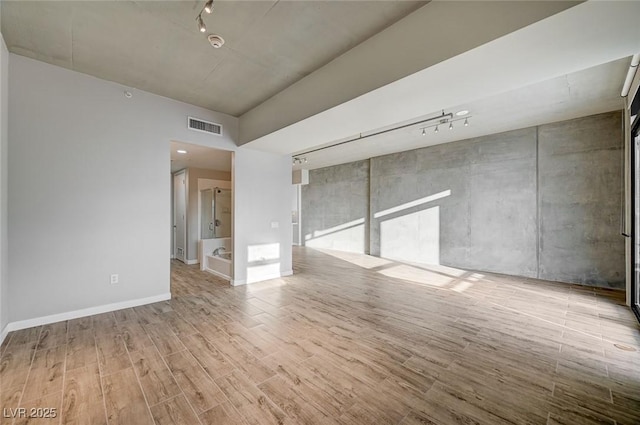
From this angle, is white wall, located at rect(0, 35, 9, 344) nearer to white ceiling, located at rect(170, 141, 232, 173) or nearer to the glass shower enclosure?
white ceiling, located at rect(170, 141, 232, 173)

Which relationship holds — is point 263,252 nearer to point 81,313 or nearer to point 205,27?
point 81,313

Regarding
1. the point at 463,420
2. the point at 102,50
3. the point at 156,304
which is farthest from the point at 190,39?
the point at 463,420

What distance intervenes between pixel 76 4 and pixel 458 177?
669 centimetres

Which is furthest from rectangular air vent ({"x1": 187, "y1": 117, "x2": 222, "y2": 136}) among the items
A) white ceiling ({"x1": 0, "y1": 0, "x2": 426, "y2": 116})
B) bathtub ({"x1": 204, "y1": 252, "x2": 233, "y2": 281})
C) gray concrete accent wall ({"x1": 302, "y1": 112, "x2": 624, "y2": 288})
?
gray concrete accent wall ({"x1": 302, "y1": 112, "x2": 624, "y2": 288})

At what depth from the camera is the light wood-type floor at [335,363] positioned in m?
1.66

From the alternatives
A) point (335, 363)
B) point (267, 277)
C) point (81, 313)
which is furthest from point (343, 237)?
point (81, 313)

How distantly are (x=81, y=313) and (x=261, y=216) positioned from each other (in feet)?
9.39

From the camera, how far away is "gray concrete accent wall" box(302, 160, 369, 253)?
324 inches

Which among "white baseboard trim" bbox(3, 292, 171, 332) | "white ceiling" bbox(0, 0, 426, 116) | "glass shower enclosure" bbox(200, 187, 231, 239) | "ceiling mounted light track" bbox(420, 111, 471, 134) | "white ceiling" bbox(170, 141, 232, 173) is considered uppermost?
"white ceiling" bbox(0, 0, 426, 116)

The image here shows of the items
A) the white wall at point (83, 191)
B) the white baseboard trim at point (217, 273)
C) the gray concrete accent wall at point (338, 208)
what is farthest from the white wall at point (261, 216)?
the gray concrete accent wall at point (338, 208)

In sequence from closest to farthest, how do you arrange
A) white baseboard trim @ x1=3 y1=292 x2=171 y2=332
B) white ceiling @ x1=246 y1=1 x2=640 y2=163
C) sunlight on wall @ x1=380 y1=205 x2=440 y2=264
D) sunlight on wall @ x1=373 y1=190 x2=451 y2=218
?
white ceiling @ x1=246 y1=1 x2=640 y2=163, white baseboard trim @ x1=3 y1=292 x2=171 y2=332, sunlight on wall @ x1=373 y1=190 x2=451 y2=218, sunlight on wall @ x1=380 y1=205 x2=440 y2=264

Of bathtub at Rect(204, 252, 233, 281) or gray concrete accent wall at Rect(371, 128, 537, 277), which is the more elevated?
gray concrete accent wall at Rect(371, 128, 537, 277)

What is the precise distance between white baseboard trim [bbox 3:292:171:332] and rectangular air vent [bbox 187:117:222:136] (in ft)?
8.82

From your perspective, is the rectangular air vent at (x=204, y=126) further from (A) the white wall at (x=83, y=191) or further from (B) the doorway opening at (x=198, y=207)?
(B) the doorway opening at (x=198, y=207)
